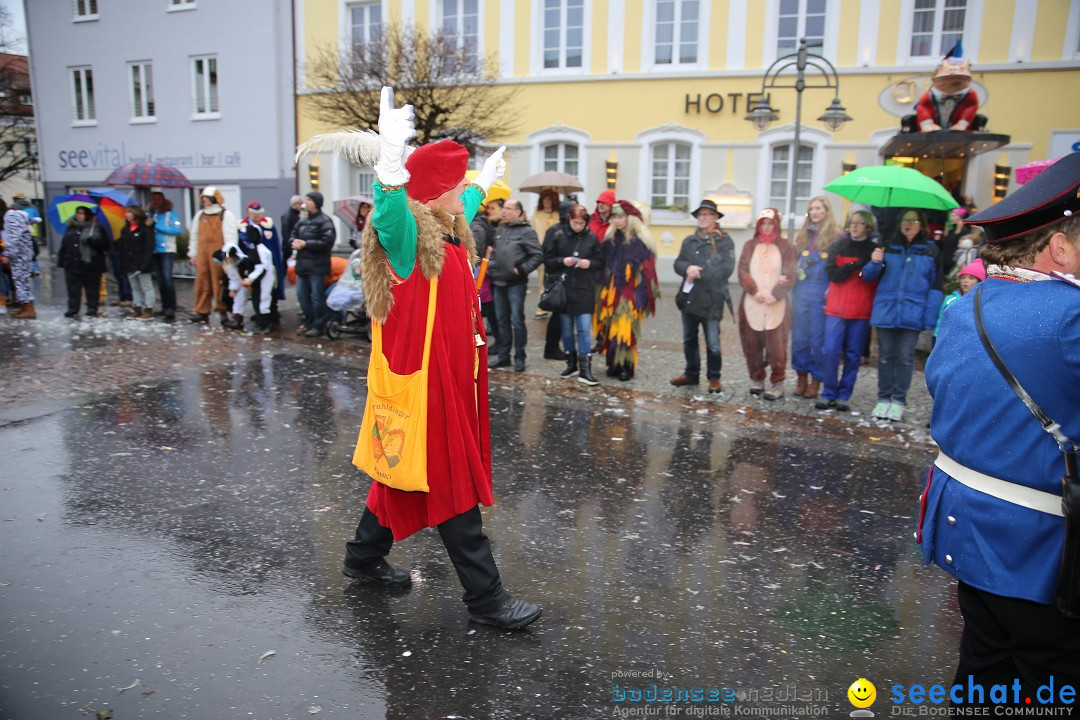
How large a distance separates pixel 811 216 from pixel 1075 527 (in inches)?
243

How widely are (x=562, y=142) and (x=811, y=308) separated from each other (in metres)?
14.6

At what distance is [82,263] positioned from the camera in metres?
11.9

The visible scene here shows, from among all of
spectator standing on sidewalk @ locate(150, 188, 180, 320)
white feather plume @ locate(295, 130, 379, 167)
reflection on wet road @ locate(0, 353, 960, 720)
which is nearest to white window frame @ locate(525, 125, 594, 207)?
spectator standing on sidewalk @ locate(150, 188, 180, 320)

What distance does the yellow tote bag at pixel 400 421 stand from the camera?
10.6 feet

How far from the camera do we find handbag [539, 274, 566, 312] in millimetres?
8719

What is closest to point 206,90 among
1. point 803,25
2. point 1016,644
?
point 803,25

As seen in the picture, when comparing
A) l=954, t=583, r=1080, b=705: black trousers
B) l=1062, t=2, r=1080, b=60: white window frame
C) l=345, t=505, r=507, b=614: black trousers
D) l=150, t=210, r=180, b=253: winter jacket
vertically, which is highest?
l=1062, t=2, r=1080, b=60: white window frame

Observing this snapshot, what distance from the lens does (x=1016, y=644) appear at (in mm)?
2180

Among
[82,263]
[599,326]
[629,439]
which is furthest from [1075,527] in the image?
[82,263]

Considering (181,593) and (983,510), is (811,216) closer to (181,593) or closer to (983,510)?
(983,510)

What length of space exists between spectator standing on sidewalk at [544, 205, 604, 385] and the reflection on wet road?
86.5 inches

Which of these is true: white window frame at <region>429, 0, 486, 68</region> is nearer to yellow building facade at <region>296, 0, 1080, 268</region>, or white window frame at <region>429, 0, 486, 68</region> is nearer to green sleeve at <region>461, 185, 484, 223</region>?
yellow building facade at <region>296, 0, 1080, 268</region>

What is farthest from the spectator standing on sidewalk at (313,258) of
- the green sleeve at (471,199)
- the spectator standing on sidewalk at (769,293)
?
the green sleeve at (471,199)

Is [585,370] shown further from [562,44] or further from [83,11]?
[83,11]
